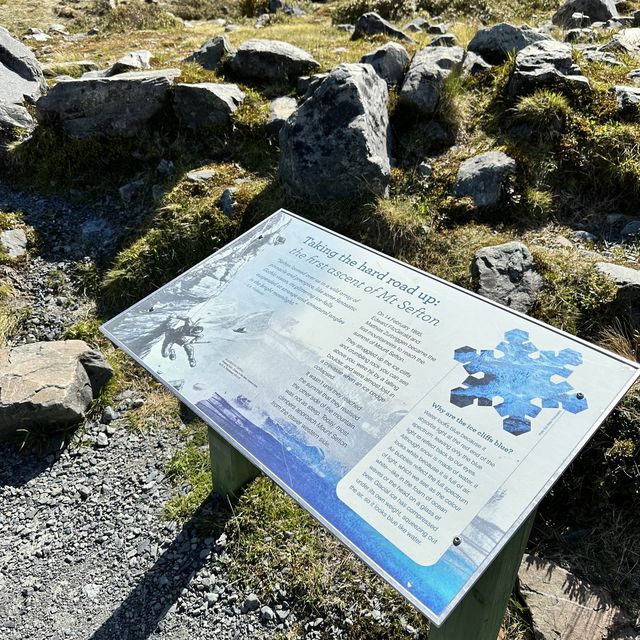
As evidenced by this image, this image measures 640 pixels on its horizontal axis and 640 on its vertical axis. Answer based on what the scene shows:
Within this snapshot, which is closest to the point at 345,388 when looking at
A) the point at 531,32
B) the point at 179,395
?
the point at 179,395

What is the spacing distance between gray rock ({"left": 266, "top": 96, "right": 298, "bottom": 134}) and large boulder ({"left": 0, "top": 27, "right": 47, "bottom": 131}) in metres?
3.41

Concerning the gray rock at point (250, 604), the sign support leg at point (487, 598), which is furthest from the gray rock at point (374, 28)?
the sign support leg at point (487, 598)

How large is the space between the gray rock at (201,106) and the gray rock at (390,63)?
74.2 inches

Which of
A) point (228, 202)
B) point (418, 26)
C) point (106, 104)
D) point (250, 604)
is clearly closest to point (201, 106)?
point (106, 104)

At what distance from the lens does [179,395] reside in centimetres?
302

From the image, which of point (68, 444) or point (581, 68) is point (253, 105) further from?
point (68, 444)

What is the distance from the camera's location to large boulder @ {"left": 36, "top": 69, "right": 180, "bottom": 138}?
7.25 meters

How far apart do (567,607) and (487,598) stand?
1348 mm

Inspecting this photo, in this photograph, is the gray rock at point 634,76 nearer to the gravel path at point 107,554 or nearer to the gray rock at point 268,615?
the gravel path at point 107,554

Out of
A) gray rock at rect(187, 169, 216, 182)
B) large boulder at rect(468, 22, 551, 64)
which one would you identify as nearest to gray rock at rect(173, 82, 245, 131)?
gray rock at rect(187, 169, 216, 182)

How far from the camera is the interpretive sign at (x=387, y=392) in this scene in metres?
2.24

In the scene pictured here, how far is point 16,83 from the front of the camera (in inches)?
326

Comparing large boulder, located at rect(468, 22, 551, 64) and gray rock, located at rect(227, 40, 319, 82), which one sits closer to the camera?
large boulder, located at rect(468, 22, 551, 64)

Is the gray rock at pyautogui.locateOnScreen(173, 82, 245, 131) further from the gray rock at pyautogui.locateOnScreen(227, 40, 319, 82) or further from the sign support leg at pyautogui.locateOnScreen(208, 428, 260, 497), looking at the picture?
the sign support leg at pyautogui.locateOnScreen(208, 428, 260, 497)
